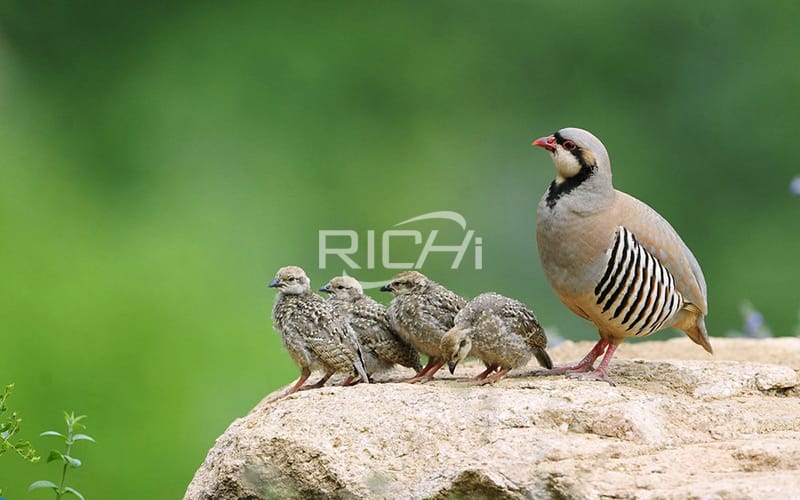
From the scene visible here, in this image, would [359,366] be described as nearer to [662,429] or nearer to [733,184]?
[662,429]

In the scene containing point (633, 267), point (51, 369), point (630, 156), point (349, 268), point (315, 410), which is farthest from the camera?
point (630, 156)

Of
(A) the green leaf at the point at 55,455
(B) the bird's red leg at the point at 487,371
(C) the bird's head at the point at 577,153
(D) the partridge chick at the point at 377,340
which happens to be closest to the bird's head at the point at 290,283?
(D) the partridge chick at the point at 377,340

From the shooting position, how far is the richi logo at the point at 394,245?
919 centimetres

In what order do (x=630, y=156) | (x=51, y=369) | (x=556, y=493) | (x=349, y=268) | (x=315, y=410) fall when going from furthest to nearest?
(x=630, y=156), (x=349, y=268), (x=51, y=369), (x=315, y=410), (x=556, y=493)

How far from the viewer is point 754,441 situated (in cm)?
434

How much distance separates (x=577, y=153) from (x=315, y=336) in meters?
1.37

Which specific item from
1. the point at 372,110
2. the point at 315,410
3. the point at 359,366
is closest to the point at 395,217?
the point at 372,110

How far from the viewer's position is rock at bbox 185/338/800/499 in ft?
13.2

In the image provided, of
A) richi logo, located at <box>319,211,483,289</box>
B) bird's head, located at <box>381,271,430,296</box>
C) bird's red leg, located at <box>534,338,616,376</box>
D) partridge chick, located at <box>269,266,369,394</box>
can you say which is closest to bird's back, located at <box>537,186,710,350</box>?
bird's red leg, located at <box>534,338,616,376</box>

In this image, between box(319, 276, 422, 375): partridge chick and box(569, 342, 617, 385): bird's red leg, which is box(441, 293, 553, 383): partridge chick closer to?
box(569, 342, 617, 385): bird's red leg

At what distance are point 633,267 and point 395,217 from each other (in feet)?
15.5

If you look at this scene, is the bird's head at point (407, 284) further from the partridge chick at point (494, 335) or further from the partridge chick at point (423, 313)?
the partridge chick at point (494, 335)

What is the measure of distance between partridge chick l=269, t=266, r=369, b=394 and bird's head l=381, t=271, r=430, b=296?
294 mm

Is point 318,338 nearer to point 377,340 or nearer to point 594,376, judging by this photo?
point 377,340
